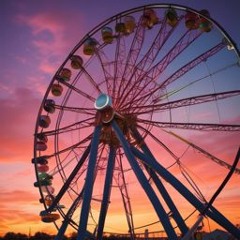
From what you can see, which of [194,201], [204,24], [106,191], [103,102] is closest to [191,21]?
[204,24]

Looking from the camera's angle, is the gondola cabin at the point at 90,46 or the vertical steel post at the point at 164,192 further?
the gondola cabin at the point at 90,46

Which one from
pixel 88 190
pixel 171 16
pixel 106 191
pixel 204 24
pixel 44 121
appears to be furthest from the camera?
pixel 44 121

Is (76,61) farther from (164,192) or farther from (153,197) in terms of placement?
(153,197)

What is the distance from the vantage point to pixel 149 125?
19.5 meters

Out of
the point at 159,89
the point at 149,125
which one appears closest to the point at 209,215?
the point at 149,125

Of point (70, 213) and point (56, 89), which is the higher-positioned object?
point (56, 89)

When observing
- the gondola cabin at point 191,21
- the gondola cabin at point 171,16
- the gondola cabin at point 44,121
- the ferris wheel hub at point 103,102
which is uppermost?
the gondola cabin at point 171,16

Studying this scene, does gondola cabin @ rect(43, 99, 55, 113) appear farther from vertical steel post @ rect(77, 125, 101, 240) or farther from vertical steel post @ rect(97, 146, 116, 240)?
vertical steel post @ rect(77, 125, 101, 240)

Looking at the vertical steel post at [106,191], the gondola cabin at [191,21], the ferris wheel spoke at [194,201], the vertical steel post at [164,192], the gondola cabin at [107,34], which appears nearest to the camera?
the ferris wheel spoke at [194,201]

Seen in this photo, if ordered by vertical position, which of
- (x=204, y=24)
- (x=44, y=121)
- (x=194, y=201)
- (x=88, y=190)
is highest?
(x=204, y=24)

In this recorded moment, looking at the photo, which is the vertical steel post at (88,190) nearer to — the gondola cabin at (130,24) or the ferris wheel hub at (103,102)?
the ferris wheel hub at (103,102)

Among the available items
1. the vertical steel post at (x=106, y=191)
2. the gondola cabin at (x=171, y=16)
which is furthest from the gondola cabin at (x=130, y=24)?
the vertical steel post at (x=106, y=191)

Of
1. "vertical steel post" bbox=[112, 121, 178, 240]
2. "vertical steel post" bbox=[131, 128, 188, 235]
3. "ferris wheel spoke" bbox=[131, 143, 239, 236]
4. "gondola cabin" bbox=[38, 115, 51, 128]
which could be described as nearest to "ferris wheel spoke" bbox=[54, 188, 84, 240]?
"vertical steel post" bbox=[131, 128, 188, 235]

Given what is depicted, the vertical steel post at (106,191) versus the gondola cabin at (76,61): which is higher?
the gondola cabin at (76,61)
